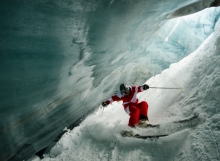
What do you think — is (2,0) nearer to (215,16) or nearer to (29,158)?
(29,158)

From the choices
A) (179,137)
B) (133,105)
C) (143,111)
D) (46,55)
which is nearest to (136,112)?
(143,111)

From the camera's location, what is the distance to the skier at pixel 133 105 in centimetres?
343

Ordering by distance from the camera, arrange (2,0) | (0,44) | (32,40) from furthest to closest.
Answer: (32,40) → (0,44) → (2,0)

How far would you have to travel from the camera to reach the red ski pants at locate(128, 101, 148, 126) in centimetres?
342

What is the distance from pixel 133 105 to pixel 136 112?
349mm

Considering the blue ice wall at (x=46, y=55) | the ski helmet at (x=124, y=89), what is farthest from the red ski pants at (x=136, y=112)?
the blue ice wall at (x=46, y=55)

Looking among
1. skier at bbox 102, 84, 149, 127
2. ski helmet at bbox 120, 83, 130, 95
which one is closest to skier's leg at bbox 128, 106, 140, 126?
skier at bbox 102, 84, 149, 127

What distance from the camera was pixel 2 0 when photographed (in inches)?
52.6

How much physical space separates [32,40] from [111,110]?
4.40 metres

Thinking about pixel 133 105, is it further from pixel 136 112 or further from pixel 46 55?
pixel 46 55

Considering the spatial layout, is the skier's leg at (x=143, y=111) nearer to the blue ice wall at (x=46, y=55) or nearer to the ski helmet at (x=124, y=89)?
the ski helmet at (x=124, y=89)

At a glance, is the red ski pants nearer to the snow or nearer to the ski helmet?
the snow

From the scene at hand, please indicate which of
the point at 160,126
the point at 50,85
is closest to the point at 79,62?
the point at 50,85

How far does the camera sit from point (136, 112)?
3.51 metres
